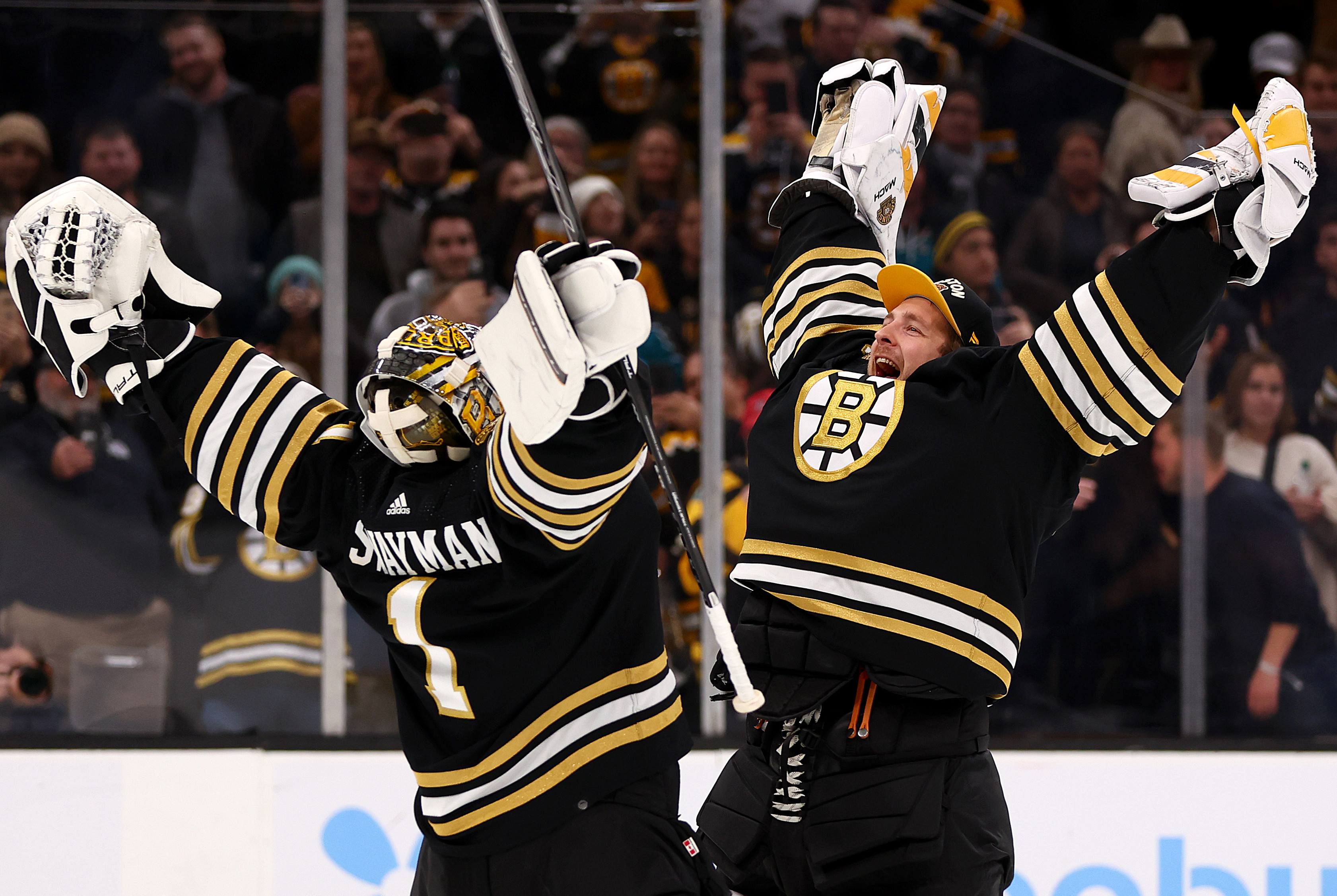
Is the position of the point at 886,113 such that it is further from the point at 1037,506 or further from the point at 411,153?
the point at 411,153

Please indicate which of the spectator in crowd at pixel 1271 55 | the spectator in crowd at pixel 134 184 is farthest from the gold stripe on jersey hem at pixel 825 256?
the spectator in crowd at pixel 1271 55

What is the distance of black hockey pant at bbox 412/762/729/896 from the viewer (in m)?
1.86

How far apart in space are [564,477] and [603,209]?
6.54 ft

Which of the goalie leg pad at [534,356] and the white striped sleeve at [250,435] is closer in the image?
the goalie leg pad at [534,356]

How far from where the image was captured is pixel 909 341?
6.44 ft

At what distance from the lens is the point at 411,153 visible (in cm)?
343

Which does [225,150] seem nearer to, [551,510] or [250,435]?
[250,435]

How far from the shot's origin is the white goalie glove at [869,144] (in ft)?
6.98

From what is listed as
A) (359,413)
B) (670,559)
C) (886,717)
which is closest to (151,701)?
(670,559)

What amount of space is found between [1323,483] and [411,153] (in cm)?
222

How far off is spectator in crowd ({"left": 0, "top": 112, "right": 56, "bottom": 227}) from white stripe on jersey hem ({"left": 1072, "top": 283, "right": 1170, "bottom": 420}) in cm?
252

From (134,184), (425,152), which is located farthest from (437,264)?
(134,184)

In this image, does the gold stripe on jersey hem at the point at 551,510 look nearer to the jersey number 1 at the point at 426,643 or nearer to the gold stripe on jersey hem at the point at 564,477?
the gold stripe on jersey hem at the point at 564,477

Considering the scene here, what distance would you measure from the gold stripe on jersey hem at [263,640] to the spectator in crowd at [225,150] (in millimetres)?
695
